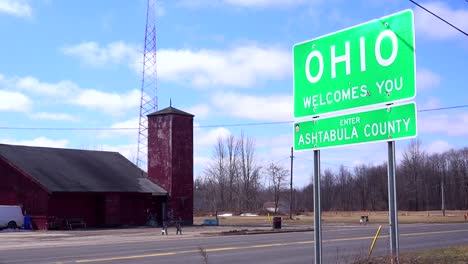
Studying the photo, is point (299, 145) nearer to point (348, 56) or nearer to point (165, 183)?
point (348, 56)

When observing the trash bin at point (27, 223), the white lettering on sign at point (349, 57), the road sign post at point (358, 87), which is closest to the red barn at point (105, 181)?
the trash bin at point (27, 223)

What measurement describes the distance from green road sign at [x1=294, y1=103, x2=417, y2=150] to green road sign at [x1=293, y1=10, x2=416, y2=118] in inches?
4.3

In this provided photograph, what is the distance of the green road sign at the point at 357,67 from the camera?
5.44 m

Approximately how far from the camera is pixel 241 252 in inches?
814

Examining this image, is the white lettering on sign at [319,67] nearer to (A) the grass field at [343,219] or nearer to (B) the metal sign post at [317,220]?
(B) the metal sign post at [317,220]

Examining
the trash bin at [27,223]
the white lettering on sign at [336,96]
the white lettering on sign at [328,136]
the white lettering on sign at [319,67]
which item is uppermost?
the white lettering on sign at [319,67]

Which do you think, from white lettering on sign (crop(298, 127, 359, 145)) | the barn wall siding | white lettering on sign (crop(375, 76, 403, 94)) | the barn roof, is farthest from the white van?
white lettering on sign (crop(375, 76, 403, 94))

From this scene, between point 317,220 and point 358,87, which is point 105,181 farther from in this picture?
point 358,87

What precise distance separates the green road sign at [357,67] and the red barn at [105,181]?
4302cm

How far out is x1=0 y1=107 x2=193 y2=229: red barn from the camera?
4741cm

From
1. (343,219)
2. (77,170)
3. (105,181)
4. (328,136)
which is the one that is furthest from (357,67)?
(343,219)

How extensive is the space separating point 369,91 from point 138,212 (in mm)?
49213

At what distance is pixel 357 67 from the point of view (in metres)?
5.91

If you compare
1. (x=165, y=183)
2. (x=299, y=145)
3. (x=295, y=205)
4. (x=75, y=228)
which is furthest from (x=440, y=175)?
(x=299, y=145)
